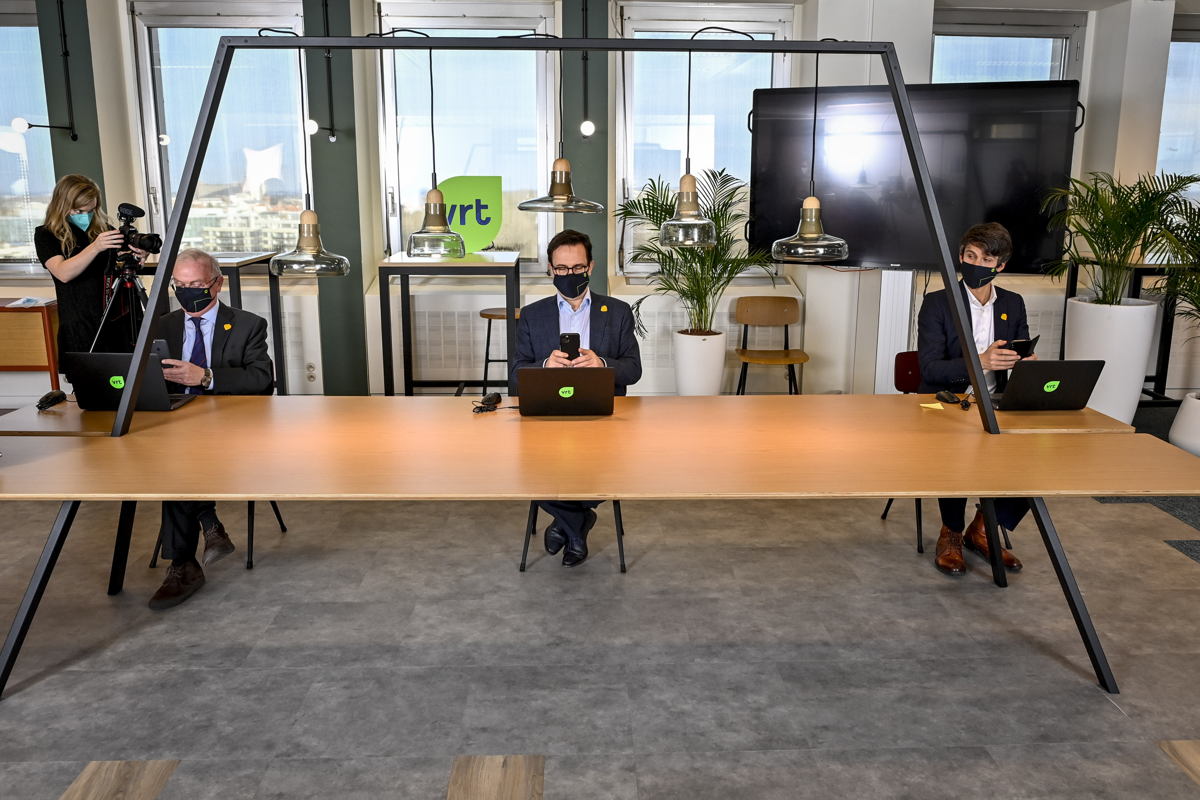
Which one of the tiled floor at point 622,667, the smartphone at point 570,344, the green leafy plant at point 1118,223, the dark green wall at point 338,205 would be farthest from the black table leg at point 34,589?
the green leafy plant at point 1118,223

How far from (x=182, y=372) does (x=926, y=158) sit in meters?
4.12

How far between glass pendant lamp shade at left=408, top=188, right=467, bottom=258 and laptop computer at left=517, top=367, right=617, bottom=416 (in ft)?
1.51

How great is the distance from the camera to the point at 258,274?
22.1 feet

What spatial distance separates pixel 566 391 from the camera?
335cm

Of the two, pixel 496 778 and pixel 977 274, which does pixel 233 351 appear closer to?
pixel 496 778

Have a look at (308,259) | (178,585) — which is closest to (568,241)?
(308,259)

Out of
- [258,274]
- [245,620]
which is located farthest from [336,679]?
[258,274]

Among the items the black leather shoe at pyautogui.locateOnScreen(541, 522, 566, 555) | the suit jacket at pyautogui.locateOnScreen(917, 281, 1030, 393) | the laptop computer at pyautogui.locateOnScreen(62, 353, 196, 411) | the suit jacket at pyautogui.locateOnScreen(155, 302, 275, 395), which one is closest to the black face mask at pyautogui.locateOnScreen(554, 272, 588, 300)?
the black leather shoe at pyautogui.locateOnScreen(541, 522, 566, 555)

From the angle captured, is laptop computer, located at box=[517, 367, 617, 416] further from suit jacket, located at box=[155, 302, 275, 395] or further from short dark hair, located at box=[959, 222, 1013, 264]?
short dark hair, located at box=[959, 222, 1013, 264]

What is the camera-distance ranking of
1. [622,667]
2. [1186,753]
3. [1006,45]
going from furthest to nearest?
[1006,45] < [622,667] < [1186,753]

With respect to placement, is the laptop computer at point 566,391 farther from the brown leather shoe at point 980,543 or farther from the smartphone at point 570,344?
the brown leather shoe at point 980,543

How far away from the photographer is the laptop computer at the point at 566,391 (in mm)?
3293

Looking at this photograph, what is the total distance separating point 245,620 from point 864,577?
2.29 m

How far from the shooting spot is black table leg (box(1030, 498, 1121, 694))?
295cm
